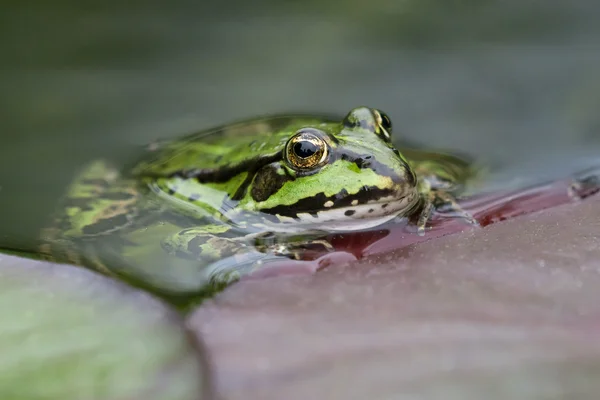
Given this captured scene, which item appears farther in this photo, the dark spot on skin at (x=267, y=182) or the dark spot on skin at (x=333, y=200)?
the dark spot on skin at (x=267, y=182)

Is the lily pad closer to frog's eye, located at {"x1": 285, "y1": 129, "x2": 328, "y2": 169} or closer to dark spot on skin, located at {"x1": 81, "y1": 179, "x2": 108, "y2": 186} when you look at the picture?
frog's eye, located at {"x1": 285, "y1": 129, "x2": 328, "y2": 169}

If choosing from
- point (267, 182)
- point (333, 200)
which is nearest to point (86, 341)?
point (333, 200)

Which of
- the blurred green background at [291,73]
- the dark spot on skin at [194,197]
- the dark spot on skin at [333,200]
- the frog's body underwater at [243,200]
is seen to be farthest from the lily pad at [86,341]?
the blurred green background at [291,73]

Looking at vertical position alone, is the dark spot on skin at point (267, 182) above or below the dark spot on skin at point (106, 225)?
above

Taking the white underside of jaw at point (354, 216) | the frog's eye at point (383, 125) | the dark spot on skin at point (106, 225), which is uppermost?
the frog's eye at point (383, 125)

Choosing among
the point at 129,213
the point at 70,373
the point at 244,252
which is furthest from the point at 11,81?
the point at 70,373

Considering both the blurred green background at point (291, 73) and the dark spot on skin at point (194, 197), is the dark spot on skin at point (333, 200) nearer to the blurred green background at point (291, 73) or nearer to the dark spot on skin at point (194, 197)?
the dark spot on skin at point (194, 197)

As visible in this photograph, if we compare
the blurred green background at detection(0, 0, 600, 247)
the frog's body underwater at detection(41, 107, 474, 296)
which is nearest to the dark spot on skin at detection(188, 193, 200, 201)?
the frog's body underwater at detection(41, 107, 474, 296)
